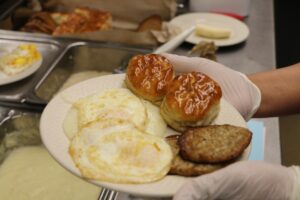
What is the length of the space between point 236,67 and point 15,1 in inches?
57.8

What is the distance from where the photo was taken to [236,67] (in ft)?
7.54

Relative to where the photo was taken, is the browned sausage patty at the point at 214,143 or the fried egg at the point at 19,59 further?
A: the fried egg at the point at 19,59

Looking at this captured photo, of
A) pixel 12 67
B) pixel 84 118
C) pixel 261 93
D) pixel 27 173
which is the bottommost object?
pixel 27 173

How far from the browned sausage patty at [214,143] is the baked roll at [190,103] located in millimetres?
58

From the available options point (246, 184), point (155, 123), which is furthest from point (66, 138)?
point (246, 184)

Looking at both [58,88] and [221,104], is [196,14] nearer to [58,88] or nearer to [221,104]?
[58,88]

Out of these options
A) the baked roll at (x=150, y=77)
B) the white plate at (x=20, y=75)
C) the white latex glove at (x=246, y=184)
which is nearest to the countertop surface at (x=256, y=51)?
the white latex glove at (x=246, y=184)

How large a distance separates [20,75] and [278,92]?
3.80 feet

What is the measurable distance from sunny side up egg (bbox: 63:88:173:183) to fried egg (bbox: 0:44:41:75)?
2.98ft

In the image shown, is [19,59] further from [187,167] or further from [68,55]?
[187,167]

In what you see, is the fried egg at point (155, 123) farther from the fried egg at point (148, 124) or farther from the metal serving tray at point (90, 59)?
the metal serving tray at point (90, 59)

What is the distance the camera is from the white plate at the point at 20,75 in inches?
77.4

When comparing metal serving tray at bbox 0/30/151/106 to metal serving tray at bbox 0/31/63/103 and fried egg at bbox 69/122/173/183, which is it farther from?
fried egg at bbox 69/122/173/183

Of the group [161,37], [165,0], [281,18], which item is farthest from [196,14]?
[281,18]
